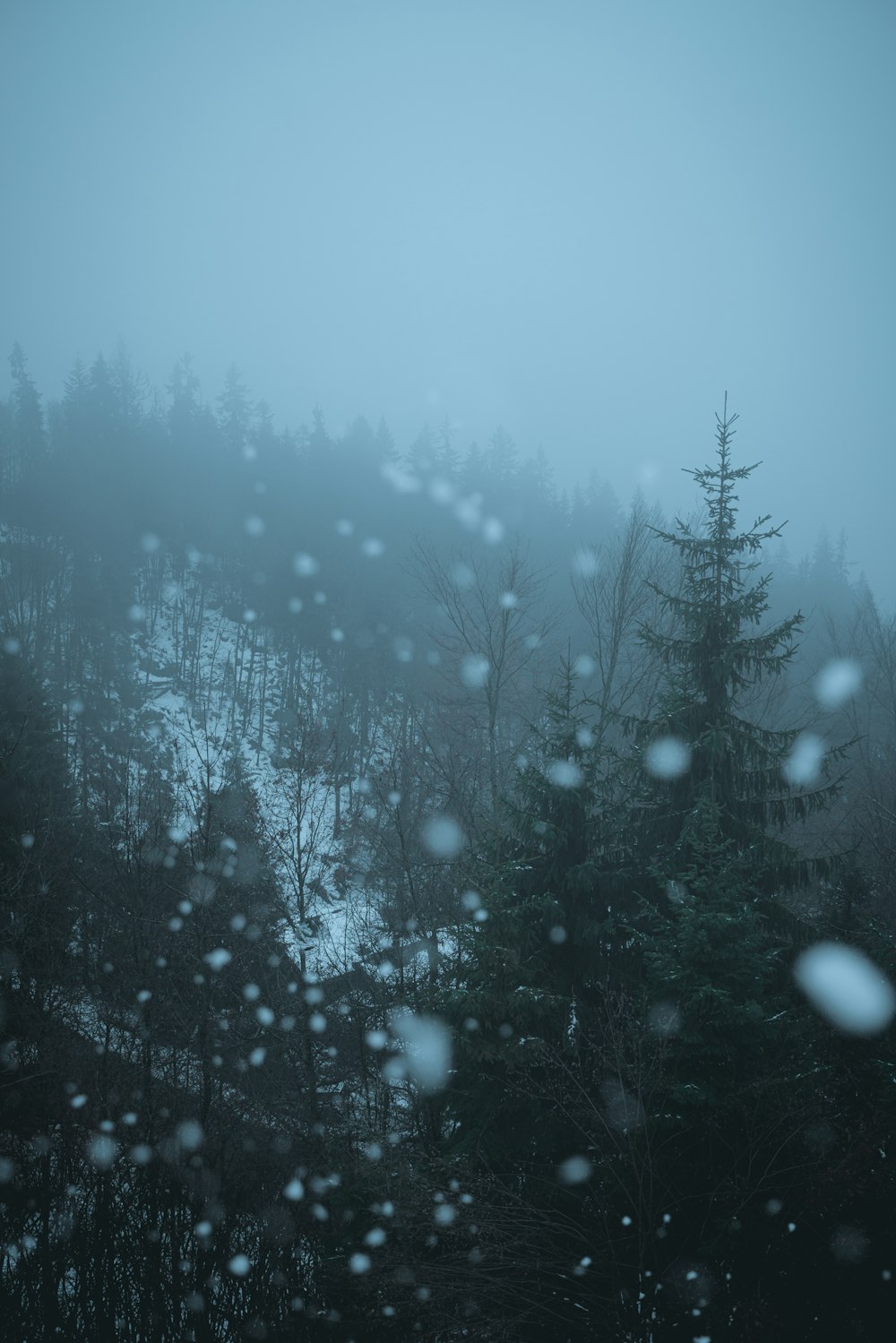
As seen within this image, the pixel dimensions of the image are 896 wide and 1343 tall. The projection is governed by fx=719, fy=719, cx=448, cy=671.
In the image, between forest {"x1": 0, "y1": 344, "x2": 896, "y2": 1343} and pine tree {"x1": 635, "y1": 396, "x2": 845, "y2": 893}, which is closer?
forest {"x1": 0, "y1": 344, "x2": 896, "y2": 1343}

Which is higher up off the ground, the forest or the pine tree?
the pine tree

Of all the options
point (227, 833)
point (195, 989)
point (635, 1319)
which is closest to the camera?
point (635, 1319)

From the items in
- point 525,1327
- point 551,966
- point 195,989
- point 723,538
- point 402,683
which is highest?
point 723,538

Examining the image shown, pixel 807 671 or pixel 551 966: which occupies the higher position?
pixel 551 966

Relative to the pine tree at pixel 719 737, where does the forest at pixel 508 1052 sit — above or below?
below

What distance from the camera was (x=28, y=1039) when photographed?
13.6 meters

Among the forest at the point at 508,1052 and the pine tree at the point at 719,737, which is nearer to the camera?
the forest at the point at 508,1052

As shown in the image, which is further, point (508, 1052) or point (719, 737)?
point (719, 737)

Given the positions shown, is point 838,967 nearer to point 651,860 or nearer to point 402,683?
point 651,860

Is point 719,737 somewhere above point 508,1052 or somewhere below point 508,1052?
above

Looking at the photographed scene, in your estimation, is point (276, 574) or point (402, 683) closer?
point (402, 683)

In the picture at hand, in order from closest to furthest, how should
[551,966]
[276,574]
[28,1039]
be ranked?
[551,966], [28,1039], [276,574]

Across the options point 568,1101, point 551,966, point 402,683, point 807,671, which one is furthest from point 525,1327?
point 807,671

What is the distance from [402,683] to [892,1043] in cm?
4232
